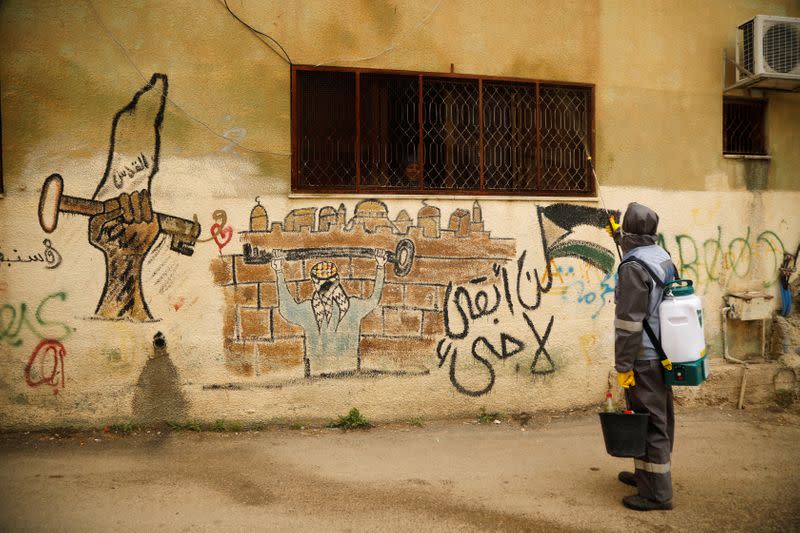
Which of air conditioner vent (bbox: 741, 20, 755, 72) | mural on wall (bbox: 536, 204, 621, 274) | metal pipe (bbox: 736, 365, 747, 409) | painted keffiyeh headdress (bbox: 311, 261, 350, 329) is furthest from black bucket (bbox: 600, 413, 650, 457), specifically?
air conditioner vent (bbox: 741, 20, 755, 72)

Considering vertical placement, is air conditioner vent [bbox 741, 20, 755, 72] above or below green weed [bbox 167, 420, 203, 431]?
above

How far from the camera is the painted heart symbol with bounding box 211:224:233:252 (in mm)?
5156

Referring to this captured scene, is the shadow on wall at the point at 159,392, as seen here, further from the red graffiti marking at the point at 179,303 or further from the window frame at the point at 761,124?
the window frame at the point at 761,124

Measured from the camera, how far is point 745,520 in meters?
3.76

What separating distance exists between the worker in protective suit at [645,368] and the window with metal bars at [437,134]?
195 cm

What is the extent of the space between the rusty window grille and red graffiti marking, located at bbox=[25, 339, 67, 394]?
6.55m

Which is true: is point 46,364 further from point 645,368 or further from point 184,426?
point 645,368

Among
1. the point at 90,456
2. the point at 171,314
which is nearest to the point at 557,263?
the point at 171,314

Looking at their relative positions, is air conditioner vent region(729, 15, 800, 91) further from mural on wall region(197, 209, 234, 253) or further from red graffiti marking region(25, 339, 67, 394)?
red graffiti marking region(25, 339, 67, 394)

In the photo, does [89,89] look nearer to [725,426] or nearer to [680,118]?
[680,118]

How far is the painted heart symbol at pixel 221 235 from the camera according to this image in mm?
5156

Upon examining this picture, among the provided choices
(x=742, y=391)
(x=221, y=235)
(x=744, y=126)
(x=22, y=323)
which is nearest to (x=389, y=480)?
(x=221, y=235)

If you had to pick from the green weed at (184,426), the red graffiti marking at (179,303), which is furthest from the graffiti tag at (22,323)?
the green weed at (184,426)

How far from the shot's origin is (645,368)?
387cm
